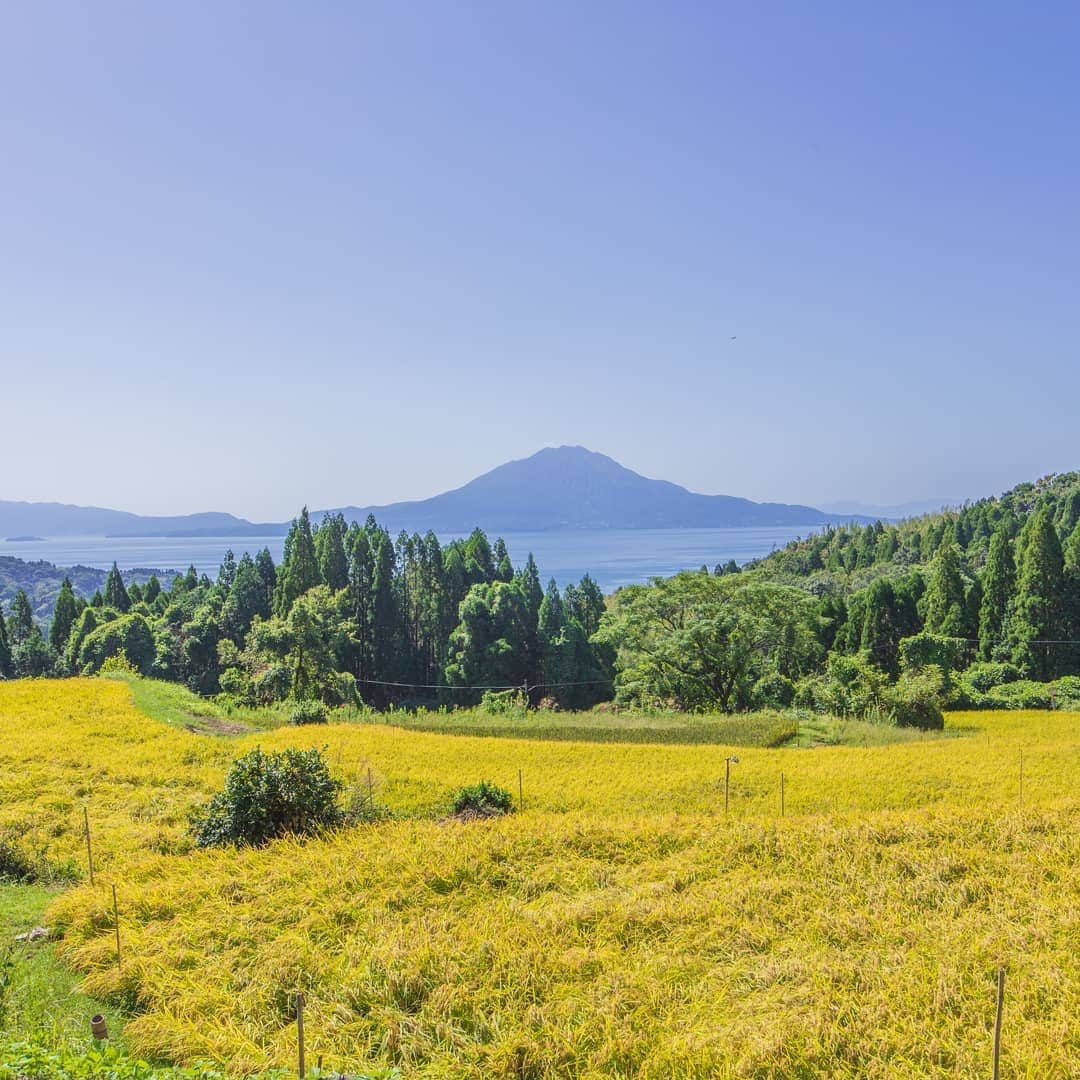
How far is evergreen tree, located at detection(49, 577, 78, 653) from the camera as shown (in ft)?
185

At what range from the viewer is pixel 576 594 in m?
64.2

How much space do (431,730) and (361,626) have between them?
33477 millimetres

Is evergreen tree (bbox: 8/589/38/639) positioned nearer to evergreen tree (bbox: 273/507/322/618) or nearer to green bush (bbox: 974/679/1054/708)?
evergreen tree (bbox: 273/507/322/618)

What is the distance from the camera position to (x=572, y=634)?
49.5m

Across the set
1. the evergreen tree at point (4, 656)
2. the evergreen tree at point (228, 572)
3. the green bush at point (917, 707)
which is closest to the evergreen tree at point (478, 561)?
the evergreen tree at point (228, 572)

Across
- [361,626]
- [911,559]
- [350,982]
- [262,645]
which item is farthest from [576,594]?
[350,982]

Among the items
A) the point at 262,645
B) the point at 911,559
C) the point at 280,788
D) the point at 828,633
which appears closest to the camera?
the point at 280,788

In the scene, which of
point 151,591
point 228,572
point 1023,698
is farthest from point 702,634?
point 151,591

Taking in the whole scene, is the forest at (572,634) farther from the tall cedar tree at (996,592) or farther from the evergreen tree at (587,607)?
the evergreen tree at (587,607)

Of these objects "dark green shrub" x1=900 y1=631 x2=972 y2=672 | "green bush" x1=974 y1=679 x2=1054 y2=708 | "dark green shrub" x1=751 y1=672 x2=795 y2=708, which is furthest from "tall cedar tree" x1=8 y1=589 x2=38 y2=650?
"green bush" x1=974 y1=679 x2=1054 y2=708

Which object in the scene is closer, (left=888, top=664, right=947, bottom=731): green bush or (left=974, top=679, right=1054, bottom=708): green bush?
(left=888, top=664, right=947, bottom=731): green bush

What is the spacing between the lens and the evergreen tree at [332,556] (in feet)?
171

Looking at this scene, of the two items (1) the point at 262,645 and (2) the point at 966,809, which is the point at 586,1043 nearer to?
(2) the point at 966,809

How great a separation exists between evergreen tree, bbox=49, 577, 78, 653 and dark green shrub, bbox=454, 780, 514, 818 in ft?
191
